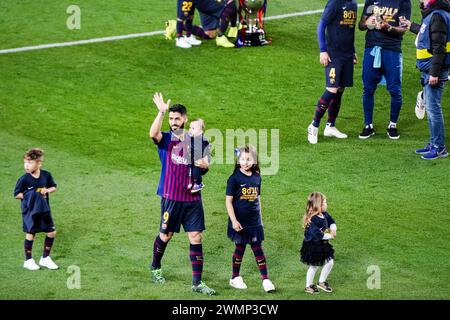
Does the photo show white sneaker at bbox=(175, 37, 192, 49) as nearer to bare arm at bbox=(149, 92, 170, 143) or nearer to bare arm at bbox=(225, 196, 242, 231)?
bare arm at bbox=(149, 92, 170, 143)

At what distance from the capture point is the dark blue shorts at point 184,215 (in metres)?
10.5

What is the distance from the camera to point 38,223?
1107 centimetres

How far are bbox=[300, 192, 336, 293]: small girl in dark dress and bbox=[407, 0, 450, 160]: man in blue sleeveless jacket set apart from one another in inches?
170

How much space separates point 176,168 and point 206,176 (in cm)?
357

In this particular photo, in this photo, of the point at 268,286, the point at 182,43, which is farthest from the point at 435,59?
the point at 182,43

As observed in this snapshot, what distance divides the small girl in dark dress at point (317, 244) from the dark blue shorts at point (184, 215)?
109cm

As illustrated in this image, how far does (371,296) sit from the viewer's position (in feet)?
33.5

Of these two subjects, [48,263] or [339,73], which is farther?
[339,73]

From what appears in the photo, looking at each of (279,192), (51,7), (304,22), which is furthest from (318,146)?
(51,7)

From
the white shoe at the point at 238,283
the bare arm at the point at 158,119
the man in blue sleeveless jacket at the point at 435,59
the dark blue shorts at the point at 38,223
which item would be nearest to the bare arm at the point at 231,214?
the white shoe at the point at 238,283

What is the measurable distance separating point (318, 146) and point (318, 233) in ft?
15.9

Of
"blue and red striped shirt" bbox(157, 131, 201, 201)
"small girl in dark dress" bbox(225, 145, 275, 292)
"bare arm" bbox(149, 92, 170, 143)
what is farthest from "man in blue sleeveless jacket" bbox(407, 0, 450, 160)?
"bare arm" bbox(149, 92, 170, 143)

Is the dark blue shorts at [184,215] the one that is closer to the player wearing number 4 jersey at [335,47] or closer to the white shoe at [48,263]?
the white shoe at [48,263]

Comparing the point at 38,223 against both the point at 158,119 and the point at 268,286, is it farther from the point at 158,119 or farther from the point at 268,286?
the point at 268,286
